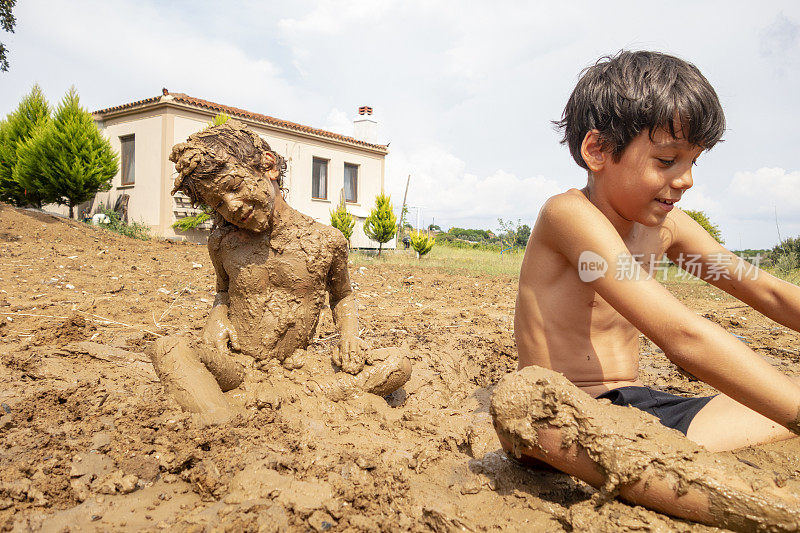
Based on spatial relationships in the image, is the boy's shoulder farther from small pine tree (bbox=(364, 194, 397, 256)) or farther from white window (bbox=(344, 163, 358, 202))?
white window (bbox=(344, 163, 358, 202))

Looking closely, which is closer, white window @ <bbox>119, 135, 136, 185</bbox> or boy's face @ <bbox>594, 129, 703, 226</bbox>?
boy's face @ <bbox>594, 129, 703, 226</bbox>

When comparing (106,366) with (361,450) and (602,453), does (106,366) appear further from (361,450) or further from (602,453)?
(602,453)

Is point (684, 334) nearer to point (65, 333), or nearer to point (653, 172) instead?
point (653, 172)

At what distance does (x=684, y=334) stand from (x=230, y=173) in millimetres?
2090

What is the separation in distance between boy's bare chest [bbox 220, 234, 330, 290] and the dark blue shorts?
1.73 meters

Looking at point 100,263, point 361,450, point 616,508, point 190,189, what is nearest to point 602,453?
point 616,508

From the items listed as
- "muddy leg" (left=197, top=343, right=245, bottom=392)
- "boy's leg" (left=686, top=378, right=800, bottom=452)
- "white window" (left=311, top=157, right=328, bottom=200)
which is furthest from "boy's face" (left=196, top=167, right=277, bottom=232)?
"white window" (left=311, top=157, right=328, bottom=200)

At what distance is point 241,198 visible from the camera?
8.61 feet

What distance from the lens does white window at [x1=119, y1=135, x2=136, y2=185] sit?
1521 cm

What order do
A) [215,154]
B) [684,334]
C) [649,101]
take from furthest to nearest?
[215,154] < [649,101] < [684,334]

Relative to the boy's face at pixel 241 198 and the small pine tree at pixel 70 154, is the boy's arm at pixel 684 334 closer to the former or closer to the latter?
the boy's face at pixel 241 198

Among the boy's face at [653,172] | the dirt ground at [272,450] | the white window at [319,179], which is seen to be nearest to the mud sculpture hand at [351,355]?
the dirt ground at [272,450]

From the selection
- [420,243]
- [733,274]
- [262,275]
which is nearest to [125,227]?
[420,243]

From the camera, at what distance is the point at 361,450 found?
2.20 meters
